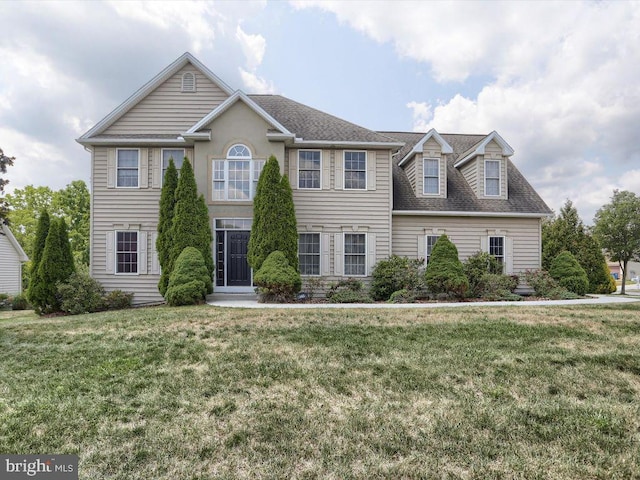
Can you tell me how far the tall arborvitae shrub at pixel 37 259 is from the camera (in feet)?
38.8

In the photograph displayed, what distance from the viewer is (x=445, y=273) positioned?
1244 cm

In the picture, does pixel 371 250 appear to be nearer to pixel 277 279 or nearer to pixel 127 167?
pixel 277 279

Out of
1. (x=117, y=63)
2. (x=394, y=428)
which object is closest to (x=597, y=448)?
(x=394, y=428)

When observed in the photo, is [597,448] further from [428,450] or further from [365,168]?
[365,168]

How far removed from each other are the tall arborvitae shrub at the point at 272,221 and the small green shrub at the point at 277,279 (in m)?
0.35

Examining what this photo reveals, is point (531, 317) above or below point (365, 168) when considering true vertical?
below

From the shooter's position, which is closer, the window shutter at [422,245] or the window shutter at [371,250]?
the window shutter at [371,250]

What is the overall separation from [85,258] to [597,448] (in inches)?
1513

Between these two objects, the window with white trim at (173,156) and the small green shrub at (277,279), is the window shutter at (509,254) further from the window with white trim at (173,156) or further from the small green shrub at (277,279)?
the window with white trim at (173,156)

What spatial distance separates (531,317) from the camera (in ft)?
27.9

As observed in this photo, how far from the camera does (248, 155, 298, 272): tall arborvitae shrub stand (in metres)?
12.4

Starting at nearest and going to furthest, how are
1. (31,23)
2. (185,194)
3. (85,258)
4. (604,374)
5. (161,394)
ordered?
(161,394), (604,374), (31,23), (185,194), (85,258)

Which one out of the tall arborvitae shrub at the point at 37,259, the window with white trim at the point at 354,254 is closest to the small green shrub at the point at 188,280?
the tall arborvitae shrub at the point at 37,259

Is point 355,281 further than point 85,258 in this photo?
No
